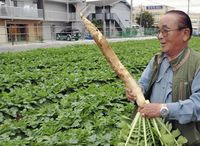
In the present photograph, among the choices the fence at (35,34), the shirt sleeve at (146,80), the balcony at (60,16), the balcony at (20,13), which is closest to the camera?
the shirt sleeve at (146,80)

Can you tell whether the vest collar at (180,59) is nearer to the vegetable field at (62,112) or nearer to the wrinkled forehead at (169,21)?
the wrinkled forehead at (169,21)

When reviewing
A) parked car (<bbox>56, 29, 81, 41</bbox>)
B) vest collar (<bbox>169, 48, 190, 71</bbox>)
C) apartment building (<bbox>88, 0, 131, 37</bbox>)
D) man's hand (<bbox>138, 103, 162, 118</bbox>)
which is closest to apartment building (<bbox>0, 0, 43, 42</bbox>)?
parked car (<bbox>56, 29, 81, 41</bbox>)

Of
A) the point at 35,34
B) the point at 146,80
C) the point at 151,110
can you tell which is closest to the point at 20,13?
the point at 35,34

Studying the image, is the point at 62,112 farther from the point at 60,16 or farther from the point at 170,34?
the point at 60,16

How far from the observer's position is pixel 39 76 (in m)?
9.42

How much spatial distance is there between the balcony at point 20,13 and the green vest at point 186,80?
3448 cm

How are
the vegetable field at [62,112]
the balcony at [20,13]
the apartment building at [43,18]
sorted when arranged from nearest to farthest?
the vegetable field at [62,112]
the balcony at [20,13]
the apartment building at [43,18]

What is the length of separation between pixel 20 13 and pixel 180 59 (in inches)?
1484

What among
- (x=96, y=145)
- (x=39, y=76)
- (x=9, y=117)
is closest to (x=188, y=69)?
(x=96, y=145)

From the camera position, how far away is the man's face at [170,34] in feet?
8.59

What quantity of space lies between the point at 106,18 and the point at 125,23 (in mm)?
8852

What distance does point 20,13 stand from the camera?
38656 mm

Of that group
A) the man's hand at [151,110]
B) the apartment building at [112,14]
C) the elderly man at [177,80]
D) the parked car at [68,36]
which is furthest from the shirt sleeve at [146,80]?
the apartment building at [112,14]

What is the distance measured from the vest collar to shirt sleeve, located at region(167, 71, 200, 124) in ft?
0.84
